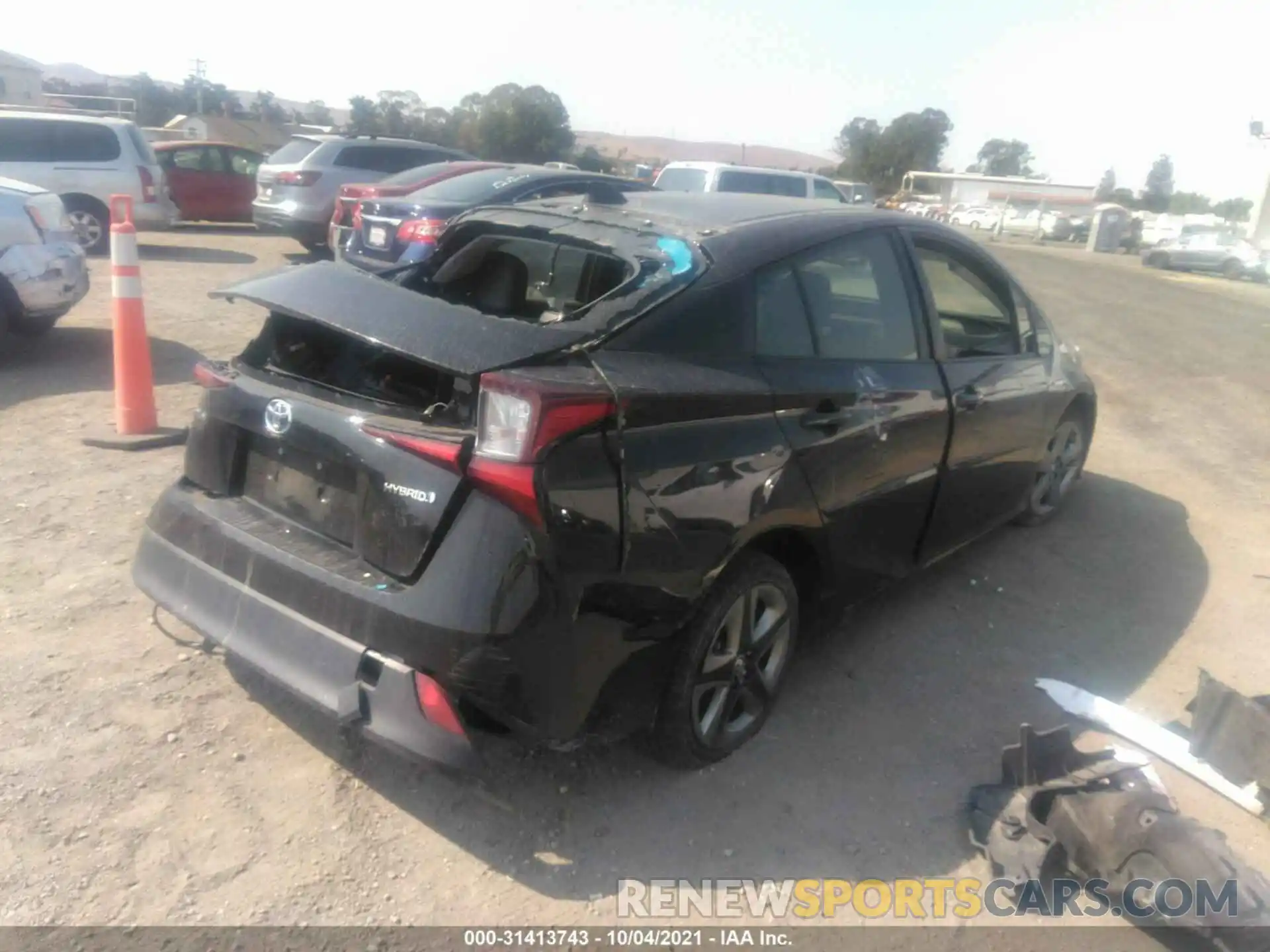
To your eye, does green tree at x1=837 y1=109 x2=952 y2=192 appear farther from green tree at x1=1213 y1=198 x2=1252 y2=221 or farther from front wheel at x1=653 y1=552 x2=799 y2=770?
front wheel at x1=653 y1=552 x2=799 y2=770

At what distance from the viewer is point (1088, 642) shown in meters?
4.36

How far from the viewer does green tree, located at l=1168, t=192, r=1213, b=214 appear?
81.3 metres

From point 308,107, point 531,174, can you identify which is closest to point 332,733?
point 531,174

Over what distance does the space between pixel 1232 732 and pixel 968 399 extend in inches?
61.4

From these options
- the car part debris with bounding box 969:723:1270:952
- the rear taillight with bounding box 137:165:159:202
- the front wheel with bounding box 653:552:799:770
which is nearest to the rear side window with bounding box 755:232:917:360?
the front wheel with bounding box 653:552:799:770

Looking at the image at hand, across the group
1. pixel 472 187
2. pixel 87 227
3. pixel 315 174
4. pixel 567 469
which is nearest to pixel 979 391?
pixel 567 469

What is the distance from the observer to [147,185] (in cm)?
1438

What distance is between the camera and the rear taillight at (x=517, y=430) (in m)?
2.52

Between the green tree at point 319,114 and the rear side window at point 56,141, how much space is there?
49.0m

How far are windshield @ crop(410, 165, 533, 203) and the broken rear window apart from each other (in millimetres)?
6912

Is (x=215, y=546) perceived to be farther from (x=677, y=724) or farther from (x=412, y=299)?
(x=677, y=724)

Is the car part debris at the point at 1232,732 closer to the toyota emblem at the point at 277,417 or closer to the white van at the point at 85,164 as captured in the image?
the toyota emblem at the point at 277,417

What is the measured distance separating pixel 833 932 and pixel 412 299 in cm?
212

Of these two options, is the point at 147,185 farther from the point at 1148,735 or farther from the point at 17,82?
the point at 17,82
